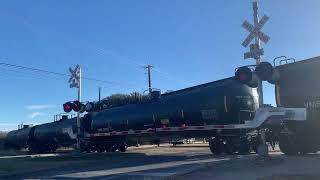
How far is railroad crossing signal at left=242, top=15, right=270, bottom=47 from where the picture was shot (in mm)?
16938

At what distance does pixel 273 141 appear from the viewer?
68.6 feet

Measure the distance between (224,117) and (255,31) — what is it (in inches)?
259

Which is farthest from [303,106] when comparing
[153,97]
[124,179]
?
[153,97]

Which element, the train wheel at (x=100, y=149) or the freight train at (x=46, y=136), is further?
the freight train at (x=46, y=136)

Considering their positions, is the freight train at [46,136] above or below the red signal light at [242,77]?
below

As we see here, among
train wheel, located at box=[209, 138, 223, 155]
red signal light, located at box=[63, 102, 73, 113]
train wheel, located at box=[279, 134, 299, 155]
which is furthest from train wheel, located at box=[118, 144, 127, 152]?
train wheel, located at box=[279, 134, 299, 155]

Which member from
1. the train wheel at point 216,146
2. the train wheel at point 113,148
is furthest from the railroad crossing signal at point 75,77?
the train wheel at point 216,146

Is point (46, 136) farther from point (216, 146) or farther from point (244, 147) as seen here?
point (244, 147)

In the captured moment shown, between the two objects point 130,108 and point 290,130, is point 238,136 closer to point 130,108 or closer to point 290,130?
point 290,130

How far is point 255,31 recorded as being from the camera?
1711cm

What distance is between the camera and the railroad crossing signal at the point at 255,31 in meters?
16.9

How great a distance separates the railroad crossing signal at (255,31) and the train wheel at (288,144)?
14.4 ft

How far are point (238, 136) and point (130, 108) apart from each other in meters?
7.63

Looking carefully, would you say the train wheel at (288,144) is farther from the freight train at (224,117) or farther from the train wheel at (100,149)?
the train wheel at (100,149)
